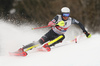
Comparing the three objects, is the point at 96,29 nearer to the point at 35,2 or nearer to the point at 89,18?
the point at 89,18

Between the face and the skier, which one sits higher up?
the face

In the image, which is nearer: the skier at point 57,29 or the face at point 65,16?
the skier at point 57,29

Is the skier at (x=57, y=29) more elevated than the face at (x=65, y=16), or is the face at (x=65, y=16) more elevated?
the face at (x=65, y=16)

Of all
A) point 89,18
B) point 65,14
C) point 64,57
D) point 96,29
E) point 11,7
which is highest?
point 65,14

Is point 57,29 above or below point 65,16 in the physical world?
below

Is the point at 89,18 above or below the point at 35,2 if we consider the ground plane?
below

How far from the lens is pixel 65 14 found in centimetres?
420

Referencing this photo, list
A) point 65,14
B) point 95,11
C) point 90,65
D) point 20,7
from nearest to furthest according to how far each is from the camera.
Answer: point 90,65 → point 65,14 → point 95,11 → point 20,7

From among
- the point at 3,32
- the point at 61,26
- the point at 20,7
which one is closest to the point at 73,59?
the point at 61,26

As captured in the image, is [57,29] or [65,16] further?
[57,29]

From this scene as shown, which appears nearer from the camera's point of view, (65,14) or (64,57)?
(64,57)

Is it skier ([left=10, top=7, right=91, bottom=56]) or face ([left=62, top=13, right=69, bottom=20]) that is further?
face ([left=62, top=13, right=69, bottom=20])

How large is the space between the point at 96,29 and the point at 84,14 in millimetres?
1596

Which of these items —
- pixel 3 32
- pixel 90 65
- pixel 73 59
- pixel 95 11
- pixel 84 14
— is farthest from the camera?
pixel 84 14
